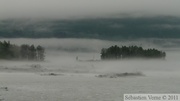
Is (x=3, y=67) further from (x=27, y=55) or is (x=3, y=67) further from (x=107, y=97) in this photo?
(x=107, y=97)

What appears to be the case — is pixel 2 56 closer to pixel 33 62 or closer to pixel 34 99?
pixel 33 62

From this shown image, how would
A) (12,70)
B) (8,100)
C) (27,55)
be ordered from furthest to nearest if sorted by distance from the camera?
1. (27,55)
2. (12,70)
3. (8,100)

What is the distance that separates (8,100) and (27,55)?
12405cm

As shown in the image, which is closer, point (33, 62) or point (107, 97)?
point (107, 97)

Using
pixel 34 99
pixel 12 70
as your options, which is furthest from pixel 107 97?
pixel 12 70

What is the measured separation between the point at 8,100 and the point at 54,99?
7.03 m

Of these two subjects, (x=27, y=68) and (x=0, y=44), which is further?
(x=0, y=44)

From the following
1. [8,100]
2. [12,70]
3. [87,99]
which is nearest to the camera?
[8,100]

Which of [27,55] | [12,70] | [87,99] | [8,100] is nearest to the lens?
[8,100]

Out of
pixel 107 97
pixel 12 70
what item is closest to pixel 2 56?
pixel 12 70

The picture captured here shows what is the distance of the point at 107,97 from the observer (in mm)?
72062

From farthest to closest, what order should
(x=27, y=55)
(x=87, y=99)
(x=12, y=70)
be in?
Result: (x=27, y=55) → (x=12, y=70) → (x=87, y=99)

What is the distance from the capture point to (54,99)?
67.9 m

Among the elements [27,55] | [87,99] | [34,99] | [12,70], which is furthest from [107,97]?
[27,55]
